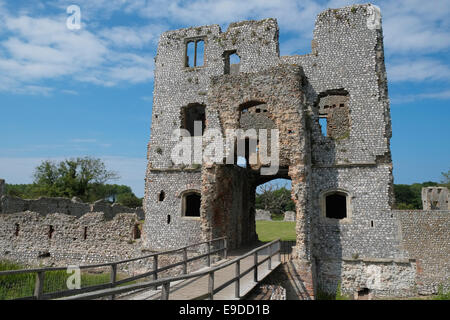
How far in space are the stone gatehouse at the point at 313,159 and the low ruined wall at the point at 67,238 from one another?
2232mm

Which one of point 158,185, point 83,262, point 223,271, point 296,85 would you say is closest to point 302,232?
point 223,271

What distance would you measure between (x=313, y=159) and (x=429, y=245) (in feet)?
18.5

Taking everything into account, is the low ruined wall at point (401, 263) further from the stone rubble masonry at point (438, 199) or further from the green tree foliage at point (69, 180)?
the green tree foliage at point (69, 180)

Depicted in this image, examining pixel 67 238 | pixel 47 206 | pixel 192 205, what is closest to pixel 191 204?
pixel 192 205

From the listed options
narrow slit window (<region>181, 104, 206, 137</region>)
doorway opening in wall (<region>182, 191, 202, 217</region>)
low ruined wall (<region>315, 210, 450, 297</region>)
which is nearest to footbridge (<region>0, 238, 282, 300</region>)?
low ruined wall (<region>315, 210, 450, 297</region>)

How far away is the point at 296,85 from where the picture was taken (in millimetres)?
14398

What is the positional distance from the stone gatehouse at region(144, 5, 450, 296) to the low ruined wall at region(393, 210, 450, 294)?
4 cm

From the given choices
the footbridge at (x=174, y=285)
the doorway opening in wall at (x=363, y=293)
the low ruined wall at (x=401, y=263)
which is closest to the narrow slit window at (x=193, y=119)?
the footbridge at (x=174, y=285)

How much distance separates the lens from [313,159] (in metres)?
15.4

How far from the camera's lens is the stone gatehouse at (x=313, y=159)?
13844 millimetres

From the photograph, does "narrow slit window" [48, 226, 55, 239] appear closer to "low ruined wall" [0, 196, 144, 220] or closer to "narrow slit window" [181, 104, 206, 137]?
"low ruined wall" [0, 196, 144, 220]

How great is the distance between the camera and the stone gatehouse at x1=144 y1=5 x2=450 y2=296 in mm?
13844

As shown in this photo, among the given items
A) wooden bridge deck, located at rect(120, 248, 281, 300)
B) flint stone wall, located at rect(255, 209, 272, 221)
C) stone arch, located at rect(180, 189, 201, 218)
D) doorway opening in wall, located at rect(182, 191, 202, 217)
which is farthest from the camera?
flint stone wall, located at rect(255, 209, 272, 221)

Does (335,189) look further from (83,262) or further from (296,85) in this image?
(83,262)
